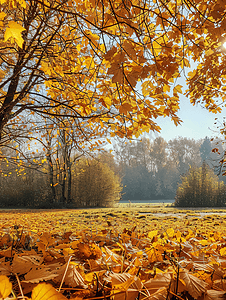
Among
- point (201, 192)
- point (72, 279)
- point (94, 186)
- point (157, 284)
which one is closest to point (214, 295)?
point (157, 284)

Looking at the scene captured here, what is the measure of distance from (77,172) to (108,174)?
2.22 metres

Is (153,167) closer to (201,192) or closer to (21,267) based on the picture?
(201,192)

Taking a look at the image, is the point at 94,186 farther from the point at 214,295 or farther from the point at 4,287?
the point at 4,287

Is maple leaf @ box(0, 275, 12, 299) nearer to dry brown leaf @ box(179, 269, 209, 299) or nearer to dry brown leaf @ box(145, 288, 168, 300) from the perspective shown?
dry brown leaf @ box(145, 288, 168, 300)

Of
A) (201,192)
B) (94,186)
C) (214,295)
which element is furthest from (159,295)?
(201,192)

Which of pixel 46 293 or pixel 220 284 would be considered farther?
pixel 220 284

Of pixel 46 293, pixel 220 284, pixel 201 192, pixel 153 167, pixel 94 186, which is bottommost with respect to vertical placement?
pixel 201 192

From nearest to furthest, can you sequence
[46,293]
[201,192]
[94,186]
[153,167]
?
[46,293] < [201,192] < [94,186] < [153,167]

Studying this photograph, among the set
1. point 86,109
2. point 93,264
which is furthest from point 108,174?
point 93,264

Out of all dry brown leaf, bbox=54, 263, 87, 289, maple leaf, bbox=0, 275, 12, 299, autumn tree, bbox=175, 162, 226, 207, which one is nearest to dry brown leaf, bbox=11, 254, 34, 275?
dry brown leaf, bbox=54, 263, 87, 289

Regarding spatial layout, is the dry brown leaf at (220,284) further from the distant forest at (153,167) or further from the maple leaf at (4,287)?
the distant forest at (153,167)

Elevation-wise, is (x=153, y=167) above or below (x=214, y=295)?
above

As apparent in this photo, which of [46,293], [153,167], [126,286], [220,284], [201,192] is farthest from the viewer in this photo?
[153,167]

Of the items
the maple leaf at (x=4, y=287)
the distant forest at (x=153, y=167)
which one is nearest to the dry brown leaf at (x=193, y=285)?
the maple leaf at (x=4, y=287)
